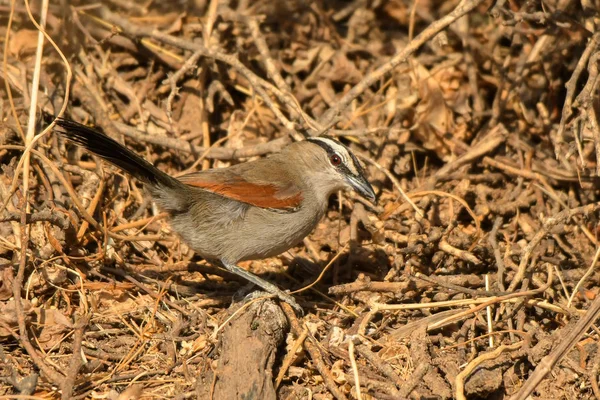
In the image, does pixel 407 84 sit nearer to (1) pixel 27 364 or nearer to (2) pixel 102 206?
(2) pixel 102 206

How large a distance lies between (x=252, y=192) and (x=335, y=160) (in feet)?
2.29

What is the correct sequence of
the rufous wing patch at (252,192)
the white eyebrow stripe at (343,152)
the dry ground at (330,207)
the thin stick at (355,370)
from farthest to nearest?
1. the white eyebrow stripe at (343,152)
2. the rufous wing patch at (252,192)
3. the dry ground at (330,207)
4. the thin stick at (355,370)

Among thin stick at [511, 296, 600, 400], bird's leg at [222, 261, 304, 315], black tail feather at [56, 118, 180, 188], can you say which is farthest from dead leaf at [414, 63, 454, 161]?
thin stick at [511, 296, 600, 400]

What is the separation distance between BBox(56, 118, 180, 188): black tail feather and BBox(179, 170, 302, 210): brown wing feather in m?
0.19

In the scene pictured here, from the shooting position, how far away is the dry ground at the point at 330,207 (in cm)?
413

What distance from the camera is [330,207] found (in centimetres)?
589

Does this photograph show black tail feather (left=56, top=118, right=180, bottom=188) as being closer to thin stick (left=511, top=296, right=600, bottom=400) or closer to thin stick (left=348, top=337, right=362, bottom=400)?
thin stick (left=348, top=337, right=362, bottom=400)

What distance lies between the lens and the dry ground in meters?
4.13

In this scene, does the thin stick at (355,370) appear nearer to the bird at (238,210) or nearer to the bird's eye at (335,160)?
the bird at (238,210)

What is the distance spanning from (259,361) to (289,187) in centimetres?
139

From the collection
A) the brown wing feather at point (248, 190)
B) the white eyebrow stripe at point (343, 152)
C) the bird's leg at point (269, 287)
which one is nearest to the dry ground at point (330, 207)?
the bird's leg at point (269, 287)

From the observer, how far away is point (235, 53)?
6082 mm

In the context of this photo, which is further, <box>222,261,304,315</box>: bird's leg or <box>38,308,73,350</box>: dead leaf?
<box>222,261,304,315</box>: bird's leg

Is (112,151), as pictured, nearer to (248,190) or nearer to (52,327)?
(248,190)
